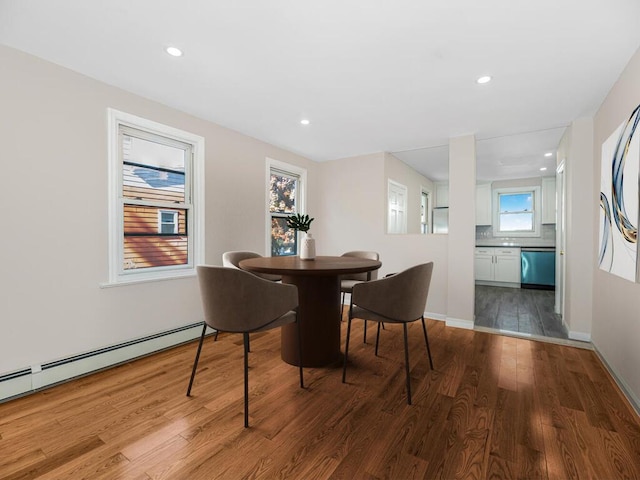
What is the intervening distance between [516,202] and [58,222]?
7.80 metres

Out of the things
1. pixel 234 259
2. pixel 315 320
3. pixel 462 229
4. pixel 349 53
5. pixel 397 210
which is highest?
pixel 349 53

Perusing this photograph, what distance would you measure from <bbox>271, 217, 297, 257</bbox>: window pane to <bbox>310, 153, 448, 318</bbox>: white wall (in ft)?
2.06

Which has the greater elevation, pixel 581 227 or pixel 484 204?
pixel 484 204

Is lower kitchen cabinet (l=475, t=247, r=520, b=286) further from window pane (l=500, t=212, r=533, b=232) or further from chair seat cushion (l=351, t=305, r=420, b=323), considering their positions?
chair seat cushion (l=351, t=305, r=420, b=323)

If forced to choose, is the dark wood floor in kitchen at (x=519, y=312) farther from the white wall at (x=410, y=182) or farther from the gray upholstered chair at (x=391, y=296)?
the gray upholstered chair at (x=391, y=296)

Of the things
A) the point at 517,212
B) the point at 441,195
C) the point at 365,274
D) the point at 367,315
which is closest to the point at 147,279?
the point at 367,315

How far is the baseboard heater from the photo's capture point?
204cm

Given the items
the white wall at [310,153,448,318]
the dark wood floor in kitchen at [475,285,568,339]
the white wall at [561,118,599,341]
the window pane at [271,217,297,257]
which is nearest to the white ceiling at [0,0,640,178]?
Result: the white wall at [561,118,599,341]

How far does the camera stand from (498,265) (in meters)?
6.41

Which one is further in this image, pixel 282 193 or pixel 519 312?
pixel 282 193

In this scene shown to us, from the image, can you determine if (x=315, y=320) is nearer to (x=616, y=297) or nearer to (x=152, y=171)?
Result: (x=152, y=171)

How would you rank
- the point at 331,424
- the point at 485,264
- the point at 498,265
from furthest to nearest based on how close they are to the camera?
the point at 485,264 < the point at 498,265 < the point at 331,424

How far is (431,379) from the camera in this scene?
2.30 meters

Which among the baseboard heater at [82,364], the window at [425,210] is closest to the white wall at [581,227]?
the window at [425,210]
